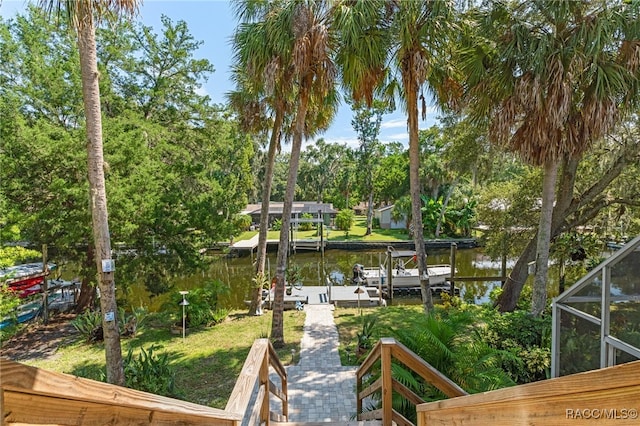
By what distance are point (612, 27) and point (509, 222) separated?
6488mm

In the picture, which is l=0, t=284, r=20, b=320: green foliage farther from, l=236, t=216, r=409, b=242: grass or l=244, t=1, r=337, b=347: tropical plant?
l=236, t=216, r=409, b=242: grass

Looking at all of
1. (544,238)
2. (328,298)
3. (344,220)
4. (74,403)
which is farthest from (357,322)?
(344,220)

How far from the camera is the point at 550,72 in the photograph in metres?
6.34

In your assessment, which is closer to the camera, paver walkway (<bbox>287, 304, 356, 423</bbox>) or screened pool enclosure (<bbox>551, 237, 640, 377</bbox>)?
screened pool enclosure (<bbox>551, 237, 640, 377</bbox>)

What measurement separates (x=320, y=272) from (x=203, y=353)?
41.1 ft

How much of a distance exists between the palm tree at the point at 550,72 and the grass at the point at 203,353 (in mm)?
6539

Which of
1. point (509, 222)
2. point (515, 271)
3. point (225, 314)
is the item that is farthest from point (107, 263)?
point (509, 222)

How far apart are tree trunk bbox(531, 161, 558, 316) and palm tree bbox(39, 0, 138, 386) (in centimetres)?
797

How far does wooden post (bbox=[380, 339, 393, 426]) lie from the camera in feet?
9.25

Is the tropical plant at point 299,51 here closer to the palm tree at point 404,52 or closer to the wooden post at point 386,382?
the palm tree at point 404,52

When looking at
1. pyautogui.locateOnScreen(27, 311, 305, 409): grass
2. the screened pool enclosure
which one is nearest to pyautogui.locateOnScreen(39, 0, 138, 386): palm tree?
pyautogui.locateOnScreen(27, 311, 305, 409): grass

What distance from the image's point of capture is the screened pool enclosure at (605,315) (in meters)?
3.60

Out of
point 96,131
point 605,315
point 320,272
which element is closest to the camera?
point 605,315

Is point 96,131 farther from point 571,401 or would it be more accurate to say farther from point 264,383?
point 571,401
